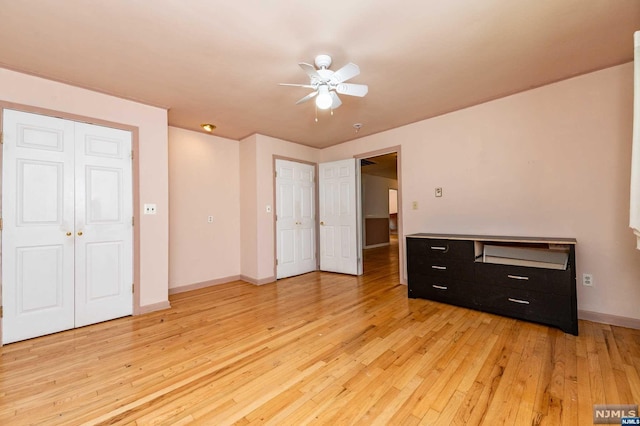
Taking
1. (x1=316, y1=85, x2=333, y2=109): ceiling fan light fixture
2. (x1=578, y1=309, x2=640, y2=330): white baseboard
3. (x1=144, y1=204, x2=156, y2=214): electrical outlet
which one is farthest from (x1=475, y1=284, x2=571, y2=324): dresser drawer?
(x1=144, y1=204, x2=156, y2=214): electrical outlet

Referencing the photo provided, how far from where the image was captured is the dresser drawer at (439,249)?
9.92 ft

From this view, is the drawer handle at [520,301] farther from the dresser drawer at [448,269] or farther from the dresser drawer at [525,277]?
the dresser drawer at [448,269]

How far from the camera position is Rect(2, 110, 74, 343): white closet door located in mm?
2439

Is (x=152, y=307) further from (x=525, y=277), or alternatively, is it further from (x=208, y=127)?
(x=525, y=277)

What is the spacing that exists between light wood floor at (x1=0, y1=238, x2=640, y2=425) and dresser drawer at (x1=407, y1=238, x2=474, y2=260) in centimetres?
65

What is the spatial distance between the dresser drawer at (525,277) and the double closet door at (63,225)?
4087 mm

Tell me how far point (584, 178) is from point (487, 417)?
8.73 feet

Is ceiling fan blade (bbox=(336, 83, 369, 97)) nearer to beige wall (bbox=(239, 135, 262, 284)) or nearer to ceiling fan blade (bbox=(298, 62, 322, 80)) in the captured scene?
ceiling fan blade (bbox=(298, 62, 322, 80))

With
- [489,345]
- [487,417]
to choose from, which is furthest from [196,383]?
[489,345]

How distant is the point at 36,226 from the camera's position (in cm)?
256

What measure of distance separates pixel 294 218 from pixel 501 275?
10.8ft
